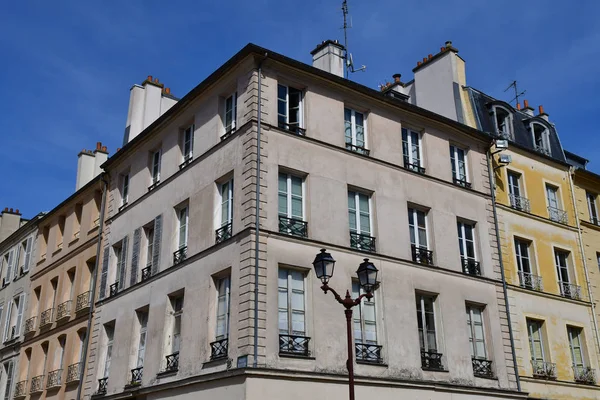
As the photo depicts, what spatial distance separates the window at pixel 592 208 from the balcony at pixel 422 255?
29.5 ft

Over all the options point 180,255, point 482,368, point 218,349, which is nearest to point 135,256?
point 180,255

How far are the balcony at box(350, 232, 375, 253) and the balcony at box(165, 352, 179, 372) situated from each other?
4.80 m

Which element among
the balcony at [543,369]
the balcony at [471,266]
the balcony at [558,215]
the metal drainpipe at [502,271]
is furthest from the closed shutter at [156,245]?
the balcony at [558,215]

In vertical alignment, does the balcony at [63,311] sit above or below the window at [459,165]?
below

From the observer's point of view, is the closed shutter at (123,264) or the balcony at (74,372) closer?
the closed shutter at (123,264)

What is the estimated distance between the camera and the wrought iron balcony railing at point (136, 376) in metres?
16.9

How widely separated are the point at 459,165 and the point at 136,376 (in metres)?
10.5

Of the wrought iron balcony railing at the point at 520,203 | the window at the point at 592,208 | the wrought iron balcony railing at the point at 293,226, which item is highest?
the window at the point at 592,208

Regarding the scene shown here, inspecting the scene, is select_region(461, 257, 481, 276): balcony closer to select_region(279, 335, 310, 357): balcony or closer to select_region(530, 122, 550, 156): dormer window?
select_region(279, 335, 310, 357): balcony

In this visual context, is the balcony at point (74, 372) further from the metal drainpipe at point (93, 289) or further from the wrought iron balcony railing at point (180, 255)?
the wrought iron balcony railing at point (180, 255)

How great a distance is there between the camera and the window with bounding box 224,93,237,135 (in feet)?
53.1

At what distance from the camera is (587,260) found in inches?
859

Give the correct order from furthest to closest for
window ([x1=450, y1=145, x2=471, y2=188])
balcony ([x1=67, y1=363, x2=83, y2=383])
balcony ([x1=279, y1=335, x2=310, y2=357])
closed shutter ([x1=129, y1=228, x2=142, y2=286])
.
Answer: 1. balcony ([x1=67, y1=363, x2=83, y2=383])
2. window ([x1=450, y1=145, x2=471, y2=188])
3. closed shutter ([x1=129, y1=228, x2=142, y2=286])
4. balcony ([x1=279, y1=335, x2=310, y2=357])

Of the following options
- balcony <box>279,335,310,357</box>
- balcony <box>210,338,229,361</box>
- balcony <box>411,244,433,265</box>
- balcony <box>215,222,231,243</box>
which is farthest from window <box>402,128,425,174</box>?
balcony <box>210,338,229,361</box>
